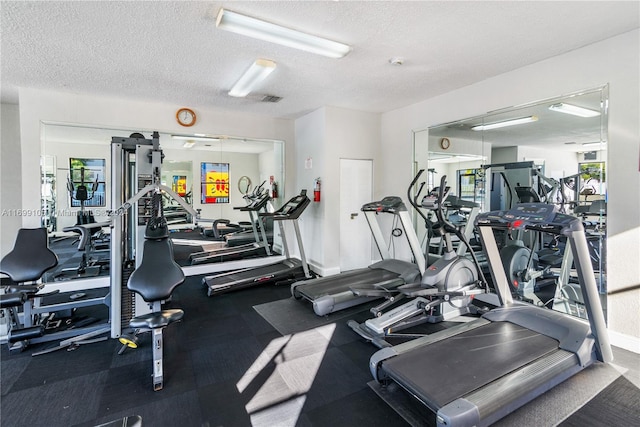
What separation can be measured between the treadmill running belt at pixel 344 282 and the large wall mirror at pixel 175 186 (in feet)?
4.57

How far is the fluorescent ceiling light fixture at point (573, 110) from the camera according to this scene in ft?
10.7

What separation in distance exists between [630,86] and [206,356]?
15.2ft

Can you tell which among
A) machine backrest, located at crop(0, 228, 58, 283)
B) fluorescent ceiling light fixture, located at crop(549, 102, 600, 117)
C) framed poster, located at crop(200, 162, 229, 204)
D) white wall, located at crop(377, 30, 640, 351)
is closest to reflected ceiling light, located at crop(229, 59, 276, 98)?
framed poster, located at crop(200, 162, 229, 204)

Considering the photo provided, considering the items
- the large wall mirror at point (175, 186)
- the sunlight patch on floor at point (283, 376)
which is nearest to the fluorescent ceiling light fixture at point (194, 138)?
the large wall mirror at point (175, 186)

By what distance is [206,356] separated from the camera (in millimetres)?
2916

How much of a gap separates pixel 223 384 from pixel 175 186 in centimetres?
384

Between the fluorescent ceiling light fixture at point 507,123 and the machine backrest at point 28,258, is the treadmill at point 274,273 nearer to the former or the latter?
the machine backrest at point 28,258

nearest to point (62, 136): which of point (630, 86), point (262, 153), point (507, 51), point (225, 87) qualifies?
point (225, 87)

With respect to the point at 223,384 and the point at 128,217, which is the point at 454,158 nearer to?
the point at 223,384

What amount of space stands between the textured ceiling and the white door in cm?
153

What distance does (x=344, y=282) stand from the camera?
4.35 m

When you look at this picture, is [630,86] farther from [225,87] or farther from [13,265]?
[13,265]

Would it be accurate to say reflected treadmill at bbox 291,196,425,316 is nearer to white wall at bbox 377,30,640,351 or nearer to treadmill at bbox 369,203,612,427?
treadmill at bbox 369,203,612,427

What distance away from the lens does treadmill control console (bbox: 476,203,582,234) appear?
2.38 m
